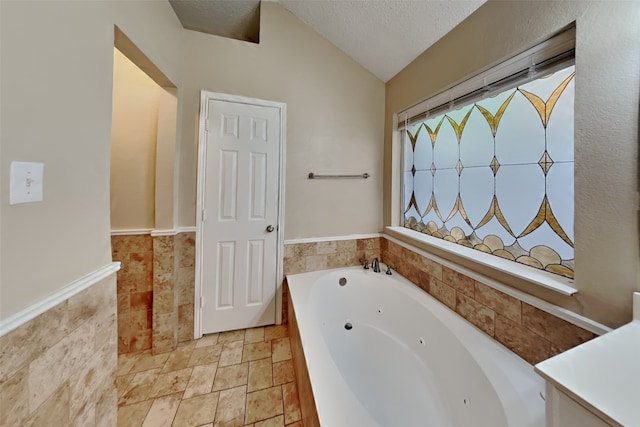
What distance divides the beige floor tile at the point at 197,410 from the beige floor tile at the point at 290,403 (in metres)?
0.41

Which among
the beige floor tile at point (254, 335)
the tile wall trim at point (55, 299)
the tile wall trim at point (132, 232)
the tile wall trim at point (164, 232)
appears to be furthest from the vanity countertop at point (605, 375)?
the tile wall trim at point (132, 232)

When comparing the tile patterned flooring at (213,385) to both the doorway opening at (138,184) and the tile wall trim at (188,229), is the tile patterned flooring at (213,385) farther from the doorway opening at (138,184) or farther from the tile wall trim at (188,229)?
the tile wall trim at (188,229)

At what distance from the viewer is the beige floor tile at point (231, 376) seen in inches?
57.6

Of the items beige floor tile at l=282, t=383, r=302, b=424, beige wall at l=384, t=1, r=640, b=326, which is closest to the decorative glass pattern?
beige wall at l=384, t=1, r=640, b=326

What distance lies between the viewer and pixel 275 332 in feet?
6.56

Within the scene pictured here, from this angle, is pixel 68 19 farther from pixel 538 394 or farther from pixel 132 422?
pixel 538 394

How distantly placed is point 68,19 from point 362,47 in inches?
77.3

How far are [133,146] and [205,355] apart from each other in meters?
1.70

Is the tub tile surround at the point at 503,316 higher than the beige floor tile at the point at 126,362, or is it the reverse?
the tub tile surround at the point at 503,316

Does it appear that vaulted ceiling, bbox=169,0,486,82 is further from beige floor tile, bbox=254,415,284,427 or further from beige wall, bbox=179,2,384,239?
beige floor tile, bbox=254,415,284,427

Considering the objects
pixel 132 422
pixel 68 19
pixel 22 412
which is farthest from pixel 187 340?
pixel 68 19

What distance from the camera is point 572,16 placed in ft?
3.11

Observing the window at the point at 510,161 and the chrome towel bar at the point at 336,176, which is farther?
the chrome towel bar at the point at 336,176

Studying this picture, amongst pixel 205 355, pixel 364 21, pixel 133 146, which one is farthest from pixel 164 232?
pixel 364 21
